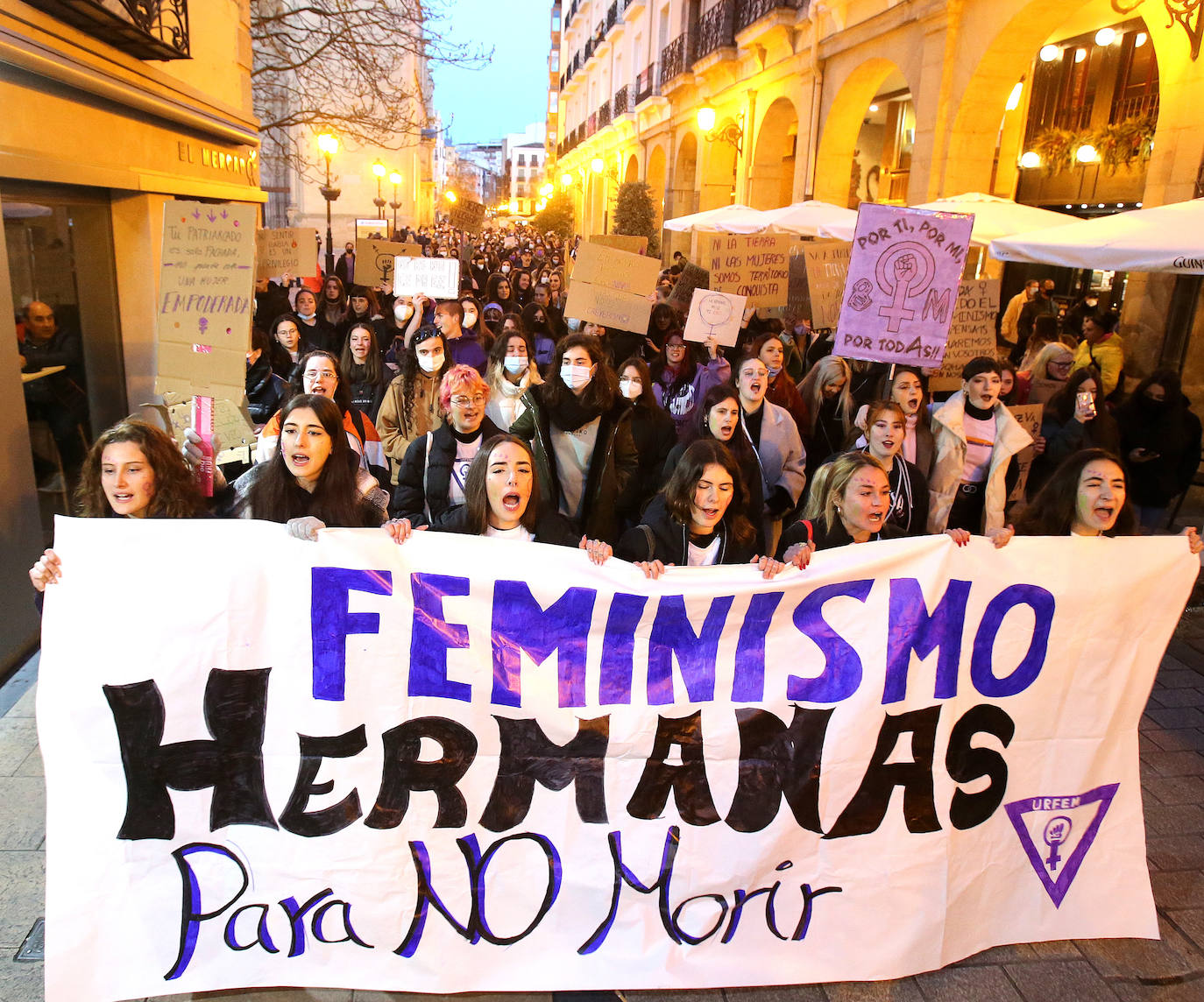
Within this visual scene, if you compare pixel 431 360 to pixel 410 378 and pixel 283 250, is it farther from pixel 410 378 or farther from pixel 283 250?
pixel 283 250

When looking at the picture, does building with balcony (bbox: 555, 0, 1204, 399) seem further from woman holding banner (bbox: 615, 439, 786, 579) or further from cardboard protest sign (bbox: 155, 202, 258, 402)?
Answer: cardboard protest sign (bbox: 155, 202, 258, 402)

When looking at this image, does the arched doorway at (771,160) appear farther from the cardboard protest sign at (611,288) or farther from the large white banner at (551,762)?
the large white banner at (551,762)

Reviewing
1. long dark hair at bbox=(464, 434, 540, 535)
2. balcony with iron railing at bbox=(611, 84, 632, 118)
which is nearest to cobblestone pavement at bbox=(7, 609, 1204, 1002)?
long dark hair at bbox=(464, 434, 540, 535)

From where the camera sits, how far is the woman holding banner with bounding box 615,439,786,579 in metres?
3.47

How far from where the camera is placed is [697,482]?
137 inches

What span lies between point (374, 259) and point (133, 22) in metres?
4.46

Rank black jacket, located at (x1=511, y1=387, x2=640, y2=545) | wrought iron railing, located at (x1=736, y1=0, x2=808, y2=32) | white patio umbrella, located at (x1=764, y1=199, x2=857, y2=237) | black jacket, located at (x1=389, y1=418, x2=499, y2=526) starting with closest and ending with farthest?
black jacket, located at (x1=389, y1=418, x2=499, y2=526)
black jacket, located at (x1=511, y1=387, x2=640, y2=545)
white patio umbrella, located at (x1=764, y1=199, x2=857, y2=237)
wrought iron railing, located at (x1=736, y1=0, x2=808, y2=32)

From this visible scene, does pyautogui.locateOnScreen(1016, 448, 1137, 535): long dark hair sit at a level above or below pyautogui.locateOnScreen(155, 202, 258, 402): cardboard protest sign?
below

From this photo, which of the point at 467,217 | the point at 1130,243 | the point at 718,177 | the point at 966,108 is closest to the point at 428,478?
the point at 1130,243

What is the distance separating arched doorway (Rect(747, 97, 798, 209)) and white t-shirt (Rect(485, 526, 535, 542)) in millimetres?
18146

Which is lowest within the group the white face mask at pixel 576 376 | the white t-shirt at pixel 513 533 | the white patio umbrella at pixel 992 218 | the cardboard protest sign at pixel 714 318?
the white t-shirt at pixel 513 533

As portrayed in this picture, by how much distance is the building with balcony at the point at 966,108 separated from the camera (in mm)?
9352

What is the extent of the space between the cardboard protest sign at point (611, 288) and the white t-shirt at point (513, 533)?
3.55 meters

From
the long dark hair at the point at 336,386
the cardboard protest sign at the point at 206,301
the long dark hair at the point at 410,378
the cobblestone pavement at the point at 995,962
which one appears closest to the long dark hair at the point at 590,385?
the long dark hair at the point at 336,386
